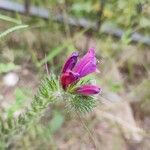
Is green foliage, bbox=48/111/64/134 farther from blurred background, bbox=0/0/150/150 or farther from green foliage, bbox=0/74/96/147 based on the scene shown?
green foliage, bbox=0/74/96/147

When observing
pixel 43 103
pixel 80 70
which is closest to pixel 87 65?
pixel 80 70

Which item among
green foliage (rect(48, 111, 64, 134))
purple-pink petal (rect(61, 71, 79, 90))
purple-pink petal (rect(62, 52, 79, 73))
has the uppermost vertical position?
green foliage (rect(48, 111, 64, 134))

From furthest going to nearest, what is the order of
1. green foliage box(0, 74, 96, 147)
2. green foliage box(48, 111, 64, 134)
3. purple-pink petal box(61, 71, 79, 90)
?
green foliage box(48, 111, 64, 134) → green foliage box(0, 74, 96, 147) → purple-pink petal box(61, 71, 79, 90)

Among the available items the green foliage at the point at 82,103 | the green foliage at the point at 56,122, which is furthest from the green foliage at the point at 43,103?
the green foliage at the point at 56,122

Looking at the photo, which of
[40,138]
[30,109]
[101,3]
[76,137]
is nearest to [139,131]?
[76,137]

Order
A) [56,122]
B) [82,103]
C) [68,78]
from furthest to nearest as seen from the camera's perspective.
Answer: [56,122], [82,103], [68,78]

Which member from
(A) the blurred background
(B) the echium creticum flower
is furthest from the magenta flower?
(A) the blurred background

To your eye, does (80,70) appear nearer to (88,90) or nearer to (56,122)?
(88,90)
